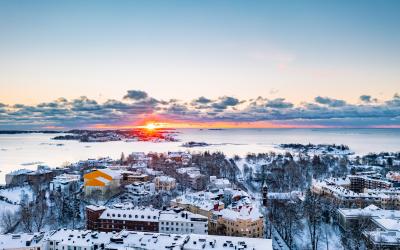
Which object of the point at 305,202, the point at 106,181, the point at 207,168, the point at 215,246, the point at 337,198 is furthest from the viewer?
the point at 207,168

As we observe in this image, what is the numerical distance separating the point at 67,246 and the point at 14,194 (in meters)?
30.2

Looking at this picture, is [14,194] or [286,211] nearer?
[286,211]

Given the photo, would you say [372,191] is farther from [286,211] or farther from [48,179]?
[48,179]

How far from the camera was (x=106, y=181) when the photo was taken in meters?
50.5

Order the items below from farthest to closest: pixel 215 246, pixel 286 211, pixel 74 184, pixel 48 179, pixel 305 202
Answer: pixel 48 179, pixel 74 184, pixel 305 202, pixel 286 211, pixel 215 246

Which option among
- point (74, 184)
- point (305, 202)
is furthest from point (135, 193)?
point (305, 202)

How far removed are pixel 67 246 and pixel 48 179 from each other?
38.7 m

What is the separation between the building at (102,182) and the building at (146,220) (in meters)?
15.7

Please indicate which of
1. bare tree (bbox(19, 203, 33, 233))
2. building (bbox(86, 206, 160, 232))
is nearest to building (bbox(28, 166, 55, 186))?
bare tree (bbox(19, 203, 33, 233))

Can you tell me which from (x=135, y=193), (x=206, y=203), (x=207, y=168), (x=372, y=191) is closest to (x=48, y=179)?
(x=135, y=193)

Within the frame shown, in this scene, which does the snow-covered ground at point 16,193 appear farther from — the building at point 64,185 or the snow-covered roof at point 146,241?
the snow-covered roof at point 146,241

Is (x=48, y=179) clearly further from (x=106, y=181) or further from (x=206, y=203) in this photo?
(x=206, y=203)

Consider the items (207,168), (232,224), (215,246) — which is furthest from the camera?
(207,168)

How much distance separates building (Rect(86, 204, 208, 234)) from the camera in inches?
1228
